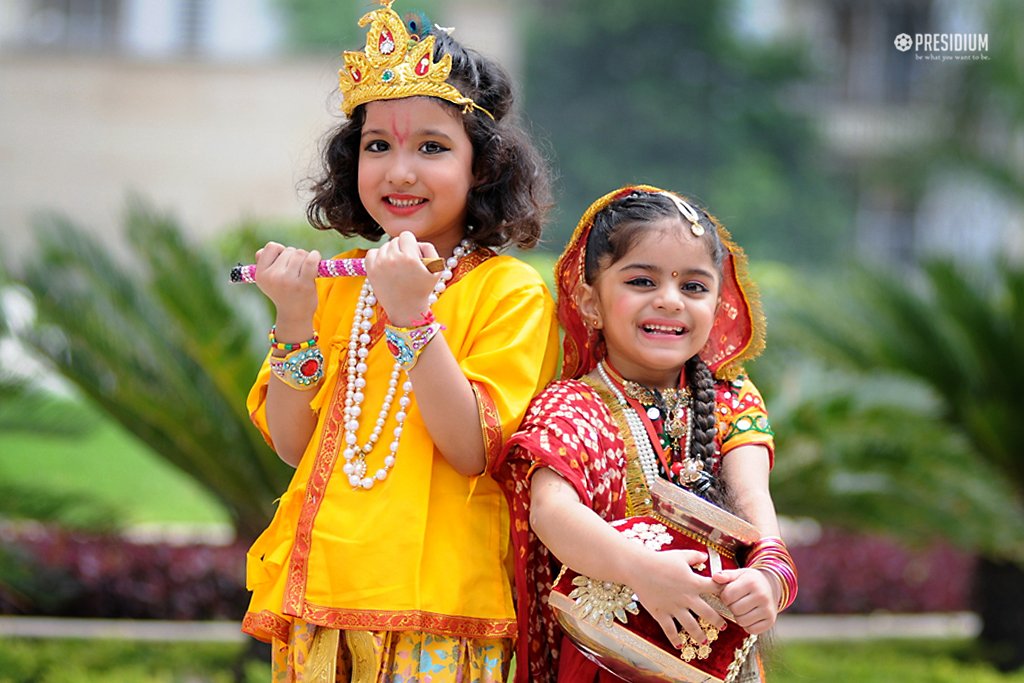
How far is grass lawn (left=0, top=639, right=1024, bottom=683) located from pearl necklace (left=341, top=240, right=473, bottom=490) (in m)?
2.54

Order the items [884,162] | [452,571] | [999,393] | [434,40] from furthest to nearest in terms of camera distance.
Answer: [884,162]
[999,393]
[434,40]
[452,571]

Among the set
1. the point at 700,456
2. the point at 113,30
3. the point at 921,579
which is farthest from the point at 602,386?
the point at 113,30

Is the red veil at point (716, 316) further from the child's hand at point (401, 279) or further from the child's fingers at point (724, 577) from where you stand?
the child's fingers at point (724, 577)

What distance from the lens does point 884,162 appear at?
1611 centimetres

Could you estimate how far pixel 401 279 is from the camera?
2.19 meters

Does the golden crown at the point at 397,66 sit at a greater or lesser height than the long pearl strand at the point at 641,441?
greater

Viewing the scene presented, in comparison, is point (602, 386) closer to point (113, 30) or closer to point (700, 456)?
point (700, 456)

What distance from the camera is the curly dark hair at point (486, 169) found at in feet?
8.21

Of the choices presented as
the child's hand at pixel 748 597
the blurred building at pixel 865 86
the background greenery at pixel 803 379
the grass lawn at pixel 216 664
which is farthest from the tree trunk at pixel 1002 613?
the blurred building at pixel 865 86

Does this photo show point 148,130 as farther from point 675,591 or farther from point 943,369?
point 675,591

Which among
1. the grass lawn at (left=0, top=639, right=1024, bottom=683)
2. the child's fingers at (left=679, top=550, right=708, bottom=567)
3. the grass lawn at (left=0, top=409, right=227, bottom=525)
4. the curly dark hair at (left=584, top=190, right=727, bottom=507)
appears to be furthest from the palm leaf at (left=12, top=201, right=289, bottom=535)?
the grass lawn at (left=0, top=409, right=227, bottom=525)

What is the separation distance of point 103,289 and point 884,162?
1247 cm

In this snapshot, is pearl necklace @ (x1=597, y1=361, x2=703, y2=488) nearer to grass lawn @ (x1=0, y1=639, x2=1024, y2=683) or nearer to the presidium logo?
grass lawn @ (x1=0, y1=639, x2=1024, y2=683)

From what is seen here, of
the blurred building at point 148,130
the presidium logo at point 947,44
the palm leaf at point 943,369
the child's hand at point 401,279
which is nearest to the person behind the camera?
the child's hand at point 401,279
